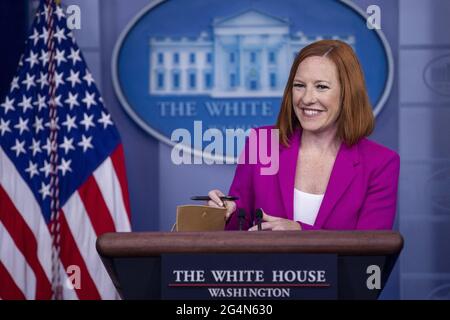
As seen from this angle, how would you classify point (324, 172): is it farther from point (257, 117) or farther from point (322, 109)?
point (257, 117)

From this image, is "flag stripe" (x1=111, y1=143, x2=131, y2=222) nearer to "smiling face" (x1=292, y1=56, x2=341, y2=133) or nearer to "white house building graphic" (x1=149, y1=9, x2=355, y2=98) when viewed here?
"white house building graphic" (x1=149, y1=9, x2=355, y2=98)

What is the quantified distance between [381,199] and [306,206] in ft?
0.66

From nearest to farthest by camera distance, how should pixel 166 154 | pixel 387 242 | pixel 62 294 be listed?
pixel 387 242, pixel 62 294, pixel 166 154

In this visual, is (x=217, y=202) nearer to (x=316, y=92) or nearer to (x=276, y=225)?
(x=276, y=225)

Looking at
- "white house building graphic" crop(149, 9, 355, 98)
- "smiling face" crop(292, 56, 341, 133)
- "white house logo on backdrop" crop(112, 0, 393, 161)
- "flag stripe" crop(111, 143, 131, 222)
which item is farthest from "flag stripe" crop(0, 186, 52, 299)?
"smiling face" crop(292, 56, 341, 133)

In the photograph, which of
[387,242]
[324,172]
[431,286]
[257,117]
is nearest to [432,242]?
[431,286]

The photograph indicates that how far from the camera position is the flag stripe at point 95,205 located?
134 inches

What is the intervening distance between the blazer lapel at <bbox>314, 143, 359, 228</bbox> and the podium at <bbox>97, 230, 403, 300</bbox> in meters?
0.46

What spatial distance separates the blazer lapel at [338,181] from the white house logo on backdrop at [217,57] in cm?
146

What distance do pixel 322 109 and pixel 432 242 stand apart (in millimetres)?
1714

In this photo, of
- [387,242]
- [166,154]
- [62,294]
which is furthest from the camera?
[166,154]

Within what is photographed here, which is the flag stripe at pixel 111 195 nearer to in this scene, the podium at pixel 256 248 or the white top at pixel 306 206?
the white top at pixel 306 206
